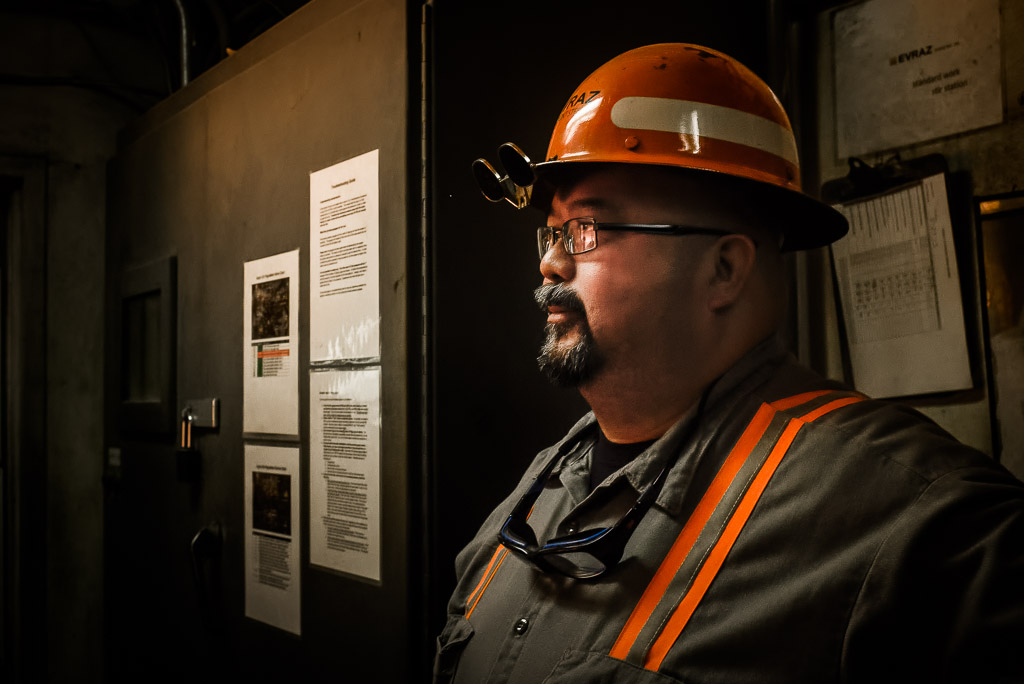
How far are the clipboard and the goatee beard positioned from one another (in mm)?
889

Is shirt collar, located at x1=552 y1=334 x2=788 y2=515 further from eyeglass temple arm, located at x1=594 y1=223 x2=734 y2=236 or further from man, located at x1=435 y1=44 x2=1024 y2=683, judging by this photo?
eyeglass temple arm, located at x1=594 y1=223 x2=734 y2=236

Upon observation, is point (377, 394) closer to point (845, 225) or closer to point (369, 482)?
point (369, 482)

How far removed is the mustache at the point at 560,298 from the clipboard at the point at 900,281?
35.2 inches

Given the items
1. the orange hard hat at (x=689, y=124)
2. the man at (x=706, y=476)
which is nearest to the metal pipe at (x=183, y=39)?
the man at (x=706, y=476)

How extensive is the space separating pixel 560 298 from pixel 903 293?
2.97ft

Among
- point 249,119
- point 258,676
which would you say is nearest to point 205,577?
point 258,676

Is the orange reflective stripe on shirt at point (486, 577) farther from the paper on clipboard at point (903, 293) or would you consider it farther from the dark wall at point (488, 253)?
the paper on clipboard at point (903, 293)

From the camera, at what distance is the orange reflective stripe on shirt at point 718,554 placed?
2.92 feet

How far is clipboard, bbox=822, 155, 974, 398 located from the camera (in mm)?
1601

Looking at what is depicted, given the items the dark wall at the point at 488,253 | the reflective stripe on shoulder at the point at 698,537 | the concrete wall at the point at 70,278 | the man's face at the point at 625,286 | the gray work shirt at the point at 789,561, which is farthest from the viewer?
the concrete wall at the point at 70,278

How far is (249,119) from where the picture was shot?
201cm

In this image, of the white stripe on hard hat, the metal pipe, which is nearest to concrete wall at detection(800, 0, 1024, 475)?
the white stripe on hard hat

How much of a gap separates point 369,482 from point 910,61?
1.47m

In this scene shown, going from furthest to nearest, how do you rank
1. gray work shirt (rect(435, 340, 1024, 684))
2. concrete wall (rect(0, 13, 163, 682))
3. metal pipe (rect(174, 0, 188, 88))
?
1. concrete wall (rect(0, 13, 163, 682))
2. metal pipe (rect(174, 0, 188, 88))
3. gray work shirt (rect(435, 340, 1024, 684))
